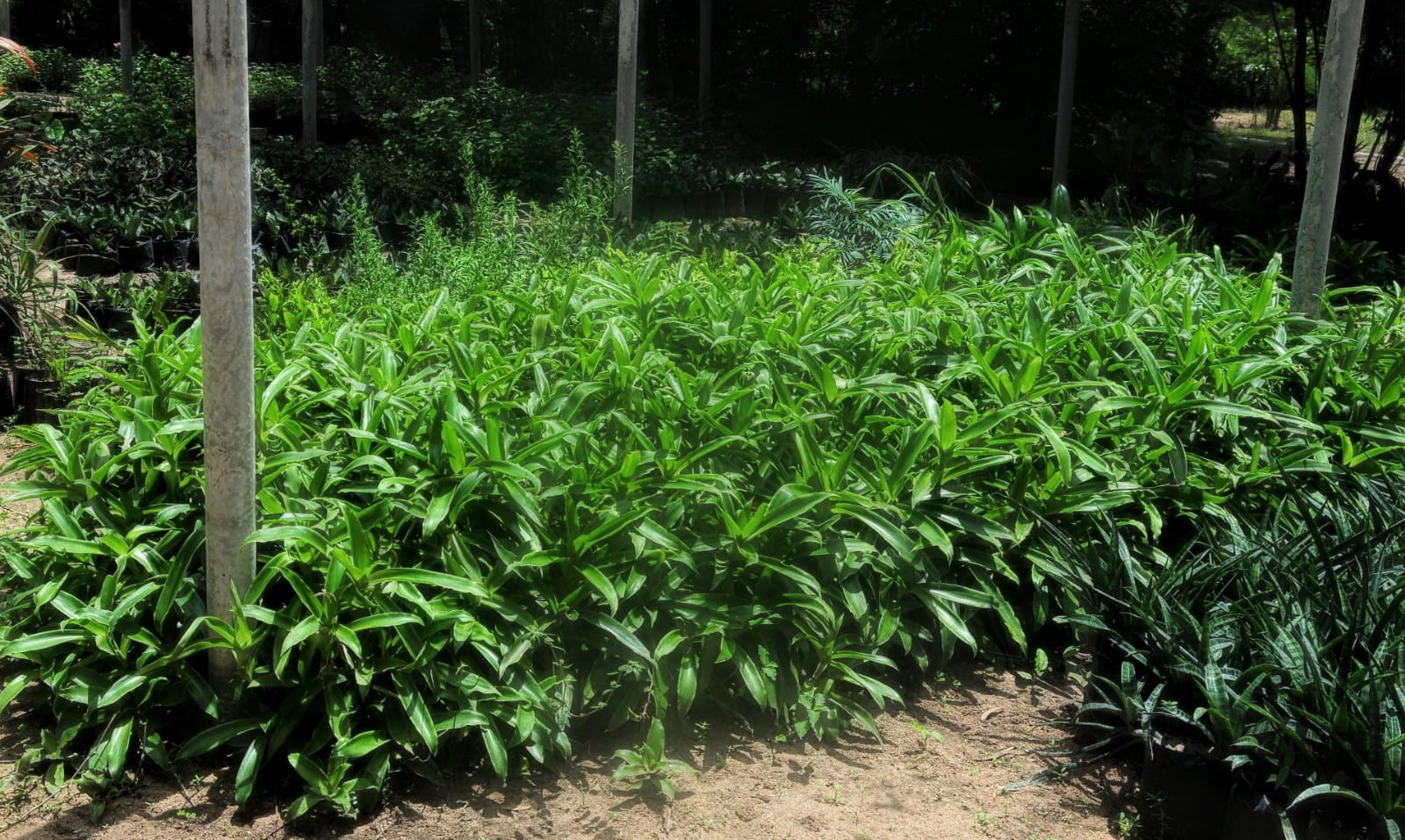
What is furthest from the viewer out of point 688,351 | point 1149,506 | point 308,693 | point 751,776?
point 688,351

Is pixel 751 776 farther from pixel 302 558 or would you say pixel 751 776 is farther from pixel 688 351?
pixel 688 351

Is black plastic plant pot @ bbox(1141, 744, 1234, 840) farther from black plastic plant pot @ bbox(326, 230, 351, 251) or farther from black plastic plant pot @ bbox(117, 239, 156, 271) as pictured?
black plastic plant pot @ bbox(117, 239, 156, 271)

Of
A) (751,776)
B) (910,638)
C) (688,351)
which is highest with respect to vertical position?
(688,351)

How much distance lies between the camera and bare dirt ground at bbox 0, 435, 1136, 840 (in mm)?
2639

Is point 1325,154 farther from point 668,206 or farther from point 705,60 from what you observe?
point 705,60

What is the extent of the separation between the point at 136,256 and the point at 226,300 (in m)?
5.29

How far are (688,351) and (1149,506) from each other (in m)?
1.50

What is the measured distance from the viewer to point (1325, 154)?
4.87m

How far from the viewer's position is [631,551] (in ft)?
10.1

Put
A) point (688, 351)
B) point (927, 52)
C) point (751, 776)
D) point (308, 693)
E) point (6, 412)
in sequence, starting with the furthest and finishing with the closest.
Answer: point (927, 52) < point (6, 412) < point (688, 351) < point (751, 776) < point (308, 693)

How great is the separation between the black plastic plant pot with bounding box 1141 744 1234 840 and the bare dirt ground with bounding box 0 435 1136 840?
8cm

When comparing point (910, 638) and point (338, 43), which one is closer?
point (910, 638)

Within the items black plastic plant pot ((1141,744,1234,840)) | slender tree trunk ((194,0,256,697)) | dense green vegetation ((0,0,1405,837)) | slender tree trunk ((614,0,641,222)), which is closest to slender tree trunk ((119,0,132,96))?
slender tree trunk ((614,0,641,222))

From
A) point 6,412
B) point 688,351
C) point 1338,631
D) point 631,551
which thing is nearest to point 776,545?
point 631,551
